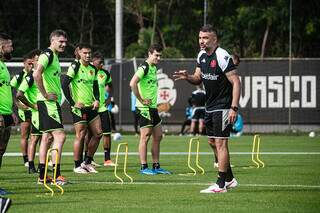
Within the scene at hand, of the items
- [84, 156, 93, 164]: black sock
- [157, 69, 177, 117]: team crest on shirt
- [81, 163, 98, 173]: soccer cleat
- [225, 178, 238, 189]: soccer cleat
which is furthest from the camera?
[157, 69, 177, 117]: team crest on shirt

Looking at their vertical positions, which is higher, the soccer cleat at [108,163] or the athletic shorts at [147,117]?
the athletic shorts at [147,117]

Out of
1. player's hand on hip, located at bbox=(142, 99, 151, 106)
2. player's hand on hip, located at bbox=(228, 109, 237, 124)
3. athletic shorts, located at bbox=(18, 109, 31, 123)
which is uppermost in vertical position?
player's hand on hip, located at bbox=(228, 109, 237, 124)

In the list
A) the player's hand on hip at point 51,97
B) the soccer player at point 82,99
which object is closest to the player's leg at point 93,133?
the soccer player at point 82,99

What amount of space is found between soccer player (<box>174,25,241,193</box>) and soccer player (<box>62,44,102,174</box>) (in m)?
4.58

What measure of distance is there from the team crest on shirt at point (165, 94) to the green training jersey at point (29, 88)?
18.0 meters

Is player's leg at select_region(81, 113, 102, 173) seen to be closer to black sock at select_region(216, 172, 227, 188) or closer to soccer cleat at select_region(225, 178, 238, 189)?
soccer cleat at select_region(225, 178, 238, 189)

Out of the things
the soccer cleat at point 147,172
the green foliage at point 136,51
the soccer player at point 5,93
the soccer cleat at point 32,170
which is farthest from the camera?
the green foliage at point 136,51

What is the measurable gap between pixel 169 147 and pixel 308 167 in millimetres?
8699

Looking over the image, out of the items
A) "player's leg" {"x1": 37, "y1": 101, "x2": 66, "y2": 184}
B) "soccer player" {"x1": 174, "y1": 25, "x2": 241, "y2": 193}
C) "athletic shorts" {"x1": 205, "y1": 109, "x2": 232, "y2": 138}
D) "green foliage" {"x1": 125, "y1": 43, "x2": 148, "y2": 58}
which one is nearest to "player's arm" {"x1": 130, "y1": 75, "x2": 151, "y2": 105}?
"player's leg" {"x1": 37, "y1": 101, "x2": 66, "y2": 184}

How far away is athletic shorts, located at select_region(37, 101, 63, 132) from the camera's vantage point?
47.4 ft

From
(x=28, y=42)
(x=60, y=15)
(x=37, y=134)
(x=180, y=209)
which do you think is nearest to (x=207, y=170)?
(x=37, y=134)

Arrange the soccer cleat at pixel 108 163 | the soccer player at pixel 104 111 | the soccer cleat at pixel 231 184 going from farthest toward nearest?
the soccer player at pixel 104 111 → the soccer cleat at pixel 108 163 → the soccer cleat at pixel 231 184

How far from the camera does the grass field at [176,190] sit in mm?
11414

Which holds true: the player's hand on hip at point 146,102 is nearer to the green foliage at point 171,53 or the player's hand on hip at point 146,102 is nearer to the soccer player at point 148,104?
the soccer player at point 148,104
